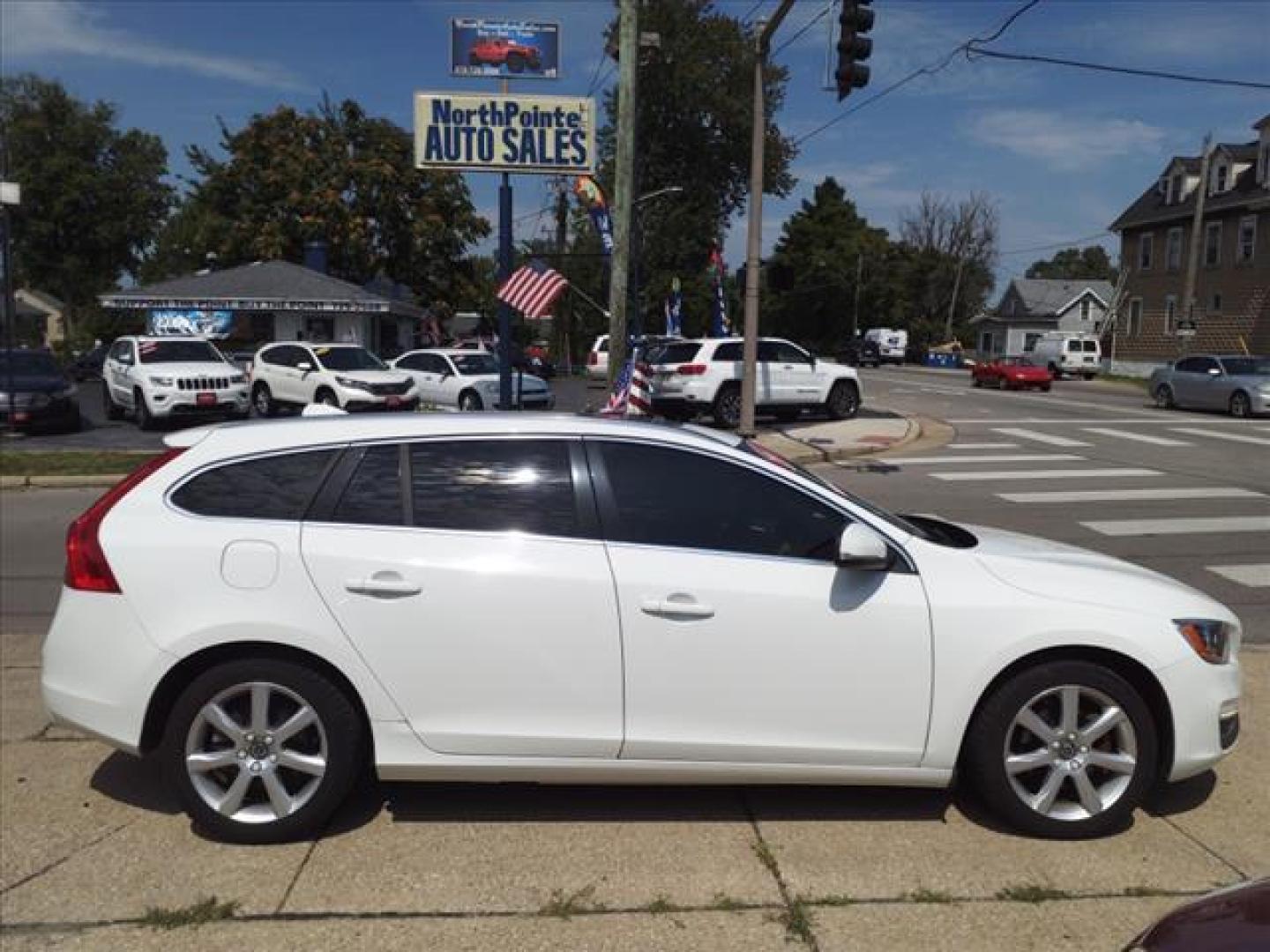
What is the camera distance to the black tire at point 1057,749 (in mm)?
3791

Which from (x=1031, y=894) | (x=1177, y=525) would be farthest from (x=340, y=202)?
(x=1031, y=894)

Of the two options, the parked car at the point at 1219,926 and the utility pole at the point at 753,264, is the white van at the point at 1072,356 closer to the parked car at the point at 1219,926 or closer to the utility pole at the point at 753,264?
the utility pole at the point at 753,264

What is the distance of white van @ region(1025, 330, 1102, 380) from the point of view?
160ft

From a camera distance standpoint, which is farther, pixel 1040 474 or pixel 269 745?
pixel 1040 474

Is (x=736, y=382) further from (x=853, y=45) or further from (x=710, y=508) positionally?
(x=710, y=508)

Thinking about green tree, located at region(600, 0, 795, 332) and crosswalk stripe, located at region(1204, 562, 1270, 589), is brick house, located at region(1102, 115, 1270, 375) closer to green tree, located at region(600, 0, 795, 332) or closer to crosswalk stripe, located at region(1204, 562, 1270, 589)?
green tree, located at region(600, 0, 795, 332)

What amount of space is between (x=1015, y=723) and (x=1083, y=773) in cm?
32

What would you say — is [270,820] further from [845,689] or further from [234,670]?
[845,689]

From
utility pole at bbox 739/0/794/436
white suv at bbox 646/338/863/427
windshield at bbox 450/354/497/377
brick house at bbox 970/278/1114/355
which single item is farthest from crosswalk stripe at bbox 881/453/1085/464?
brick house at bbox 970/278/1114/355

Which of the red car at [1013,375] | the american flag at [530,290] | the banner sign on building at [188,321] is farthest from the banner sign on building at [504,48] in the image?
the red car at [1013,375]

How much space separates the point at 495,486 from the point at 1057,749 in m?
2.28

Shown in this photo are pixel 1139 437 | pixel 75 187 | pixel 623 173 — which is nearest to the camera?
pixel 623 173

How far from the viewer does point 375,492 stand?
3.89 meters

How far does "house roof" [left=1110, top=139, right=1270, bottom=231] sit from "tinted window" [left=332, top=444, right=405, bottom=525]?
4605 cm
